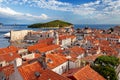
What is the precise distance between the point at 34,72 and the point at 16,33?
149 m

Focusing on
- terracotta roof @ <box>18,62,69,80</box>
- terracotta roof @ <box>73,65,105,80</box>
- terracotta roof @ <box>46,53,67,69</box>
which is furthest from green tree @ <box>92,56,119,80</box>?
terracotta roof @ <box>18,62,69,80</box>

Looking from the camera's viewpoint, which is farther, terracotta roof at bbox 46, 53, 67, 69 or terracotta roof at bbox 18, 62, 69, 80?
terracotta roof at bbox 46, 53, 67, 69

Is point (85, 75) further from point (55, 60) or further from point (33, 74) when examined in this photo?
point (55, 60)

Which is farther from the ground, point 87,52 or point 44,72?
point 44,72

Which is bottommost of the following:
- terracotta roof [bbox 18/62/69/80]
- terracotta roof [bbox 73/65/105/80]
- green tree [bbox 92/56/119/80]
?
green tree [bbox 92/56/119/80]

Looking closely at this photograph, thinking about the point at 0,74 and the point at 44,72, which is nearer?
the point at 44,72

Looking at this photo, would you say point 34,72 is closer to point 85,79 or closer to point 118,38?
point 85,79

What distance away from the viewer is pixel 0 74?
35.7 metres

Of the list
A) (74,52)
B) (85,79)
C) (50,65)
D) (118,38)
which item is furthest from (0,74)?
(118,38)

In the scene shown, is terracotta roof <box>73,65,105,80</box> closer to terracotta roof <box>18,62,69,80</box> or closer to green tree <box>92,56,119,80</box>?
terracotta roof <box>18,62,69,80</box>

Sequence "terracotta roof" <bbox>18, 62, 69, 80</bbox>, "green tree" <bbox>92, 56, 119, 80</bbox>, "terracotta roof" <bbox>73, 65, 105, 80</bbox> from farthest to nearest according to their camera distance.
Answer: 1. "green tree" <bbox>92, 56, 119, 80</bbox>
2. "terracotta roof" <bbox>73, 65, 105, 80</bbox>
3. "terracotta roof" <bbox>18, 62, 69, 80</bbox>

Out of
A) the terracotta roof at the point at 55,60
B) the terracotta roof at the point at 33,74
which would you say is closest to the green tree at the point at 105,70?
the terracotta roof at the point at 55,60

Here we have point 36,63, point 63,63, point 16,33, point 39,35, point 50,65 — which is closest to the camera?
point 36,63

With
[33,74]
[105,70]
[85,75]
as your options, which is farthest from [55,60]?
[33,74]
